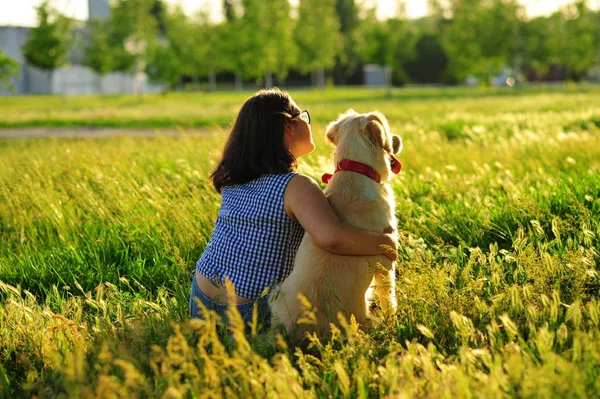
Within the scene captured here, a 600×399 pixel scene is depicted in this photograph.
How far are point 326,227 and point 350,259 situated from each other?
231mm

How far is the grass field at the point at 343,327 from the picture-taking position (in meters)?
2.62

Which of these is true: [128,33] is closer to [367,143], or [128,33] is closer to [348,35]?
[348,35]

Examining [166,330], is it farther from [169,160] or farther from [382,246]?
[169,160]

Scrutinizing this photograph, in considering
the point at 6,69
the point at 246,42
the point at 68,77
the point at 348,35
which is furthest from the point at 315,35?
the point at 6,69

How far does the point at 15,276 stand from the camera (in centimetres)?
518

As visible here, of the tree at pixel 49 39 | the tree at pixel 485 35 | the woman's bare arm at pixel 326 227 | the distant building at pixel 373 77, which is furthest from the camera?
the distant building at pixel 373 77

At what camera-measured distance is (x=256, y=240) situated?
147 inches

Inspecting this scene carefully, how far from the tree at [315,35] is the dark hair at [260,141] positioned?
187 ft

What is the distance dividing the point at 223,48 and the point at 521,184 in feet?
186

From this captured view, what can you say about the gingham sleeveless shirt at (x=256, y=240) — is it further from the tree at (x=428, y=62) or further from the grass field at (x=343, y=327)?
the tree at (x=428, y=62)

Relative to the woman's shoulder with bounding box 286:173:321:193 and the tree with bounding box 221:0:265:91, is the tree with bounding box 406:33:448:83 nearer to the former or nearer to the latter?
the tree with bounding box 221:0:265:91

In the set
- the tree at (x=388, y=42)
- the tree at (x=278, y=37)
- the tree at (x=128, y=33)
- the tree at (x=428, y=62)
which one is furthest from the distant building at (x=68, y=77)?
the tree at (x=428, y=62)

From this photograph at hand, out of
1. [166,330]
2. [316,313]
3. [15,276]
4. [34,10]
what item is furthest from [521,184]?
[34,10]

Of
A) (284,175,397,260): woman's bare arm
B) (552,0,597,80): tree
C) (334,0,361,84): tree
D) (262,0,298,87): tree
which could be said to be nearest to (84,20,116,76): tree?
(262,0,298,87): tree
